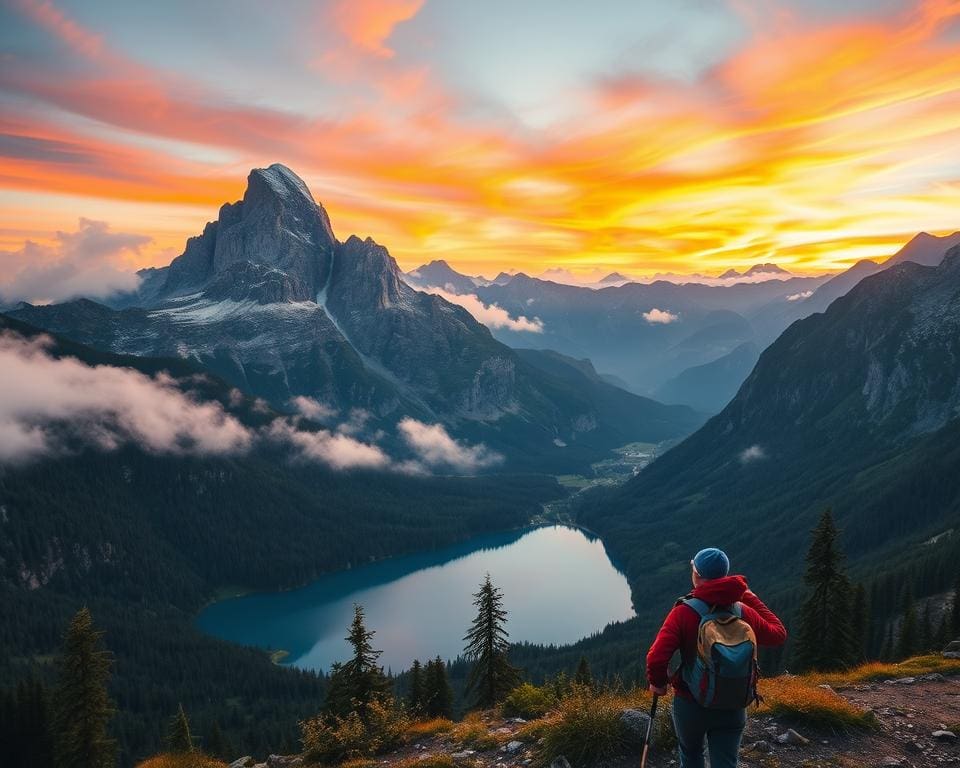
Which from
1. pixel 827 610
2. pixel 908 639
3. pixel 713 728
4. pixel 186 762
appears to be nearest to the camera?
pixel 713 728

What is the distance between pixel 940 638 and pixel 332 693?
163 feet

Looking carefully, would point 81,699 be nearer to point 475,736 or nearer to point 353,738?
point 353,738

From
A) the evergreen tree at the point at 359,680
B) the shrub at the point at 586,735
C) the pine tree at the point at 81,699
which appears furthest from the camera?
the pine tree at the point at 81,699

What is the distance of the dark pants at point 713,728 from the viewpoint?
9.95 meters

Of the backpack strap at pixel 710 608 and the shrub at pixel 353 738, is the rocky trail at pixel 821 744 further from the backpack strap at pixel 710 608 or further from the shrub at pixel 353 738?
the backpack strap at pixel 710 608

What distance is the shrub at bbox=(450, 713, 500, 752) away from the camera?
17.8m

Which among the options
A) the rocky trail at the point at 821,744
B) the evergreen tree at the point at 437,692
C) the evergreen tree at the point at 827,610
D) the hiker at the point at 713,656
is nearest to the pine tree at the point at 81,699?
the evergreen tree at the point at 437,692

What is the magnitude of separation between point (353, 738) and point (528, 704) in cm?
644

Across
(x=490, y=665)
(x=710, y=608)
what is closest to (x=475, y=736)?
(x=710, y=608)

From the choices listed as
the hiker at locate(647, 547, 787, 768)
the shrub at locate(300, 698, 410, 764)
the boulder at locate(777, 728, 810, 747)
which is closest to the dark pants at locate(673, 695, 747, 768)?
the hiker at locate(647, 547, 787, 768)

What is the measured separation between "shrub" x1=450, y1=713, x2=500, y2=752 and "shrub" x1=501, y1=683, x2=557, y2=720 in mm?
1404

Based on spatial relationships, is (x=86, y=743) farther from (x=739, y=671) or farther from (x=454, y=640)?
(x=454, y=640)

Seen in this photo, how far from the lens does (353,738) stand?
1975cm

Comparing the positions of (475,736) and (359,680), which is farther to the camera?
(359,680)
